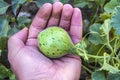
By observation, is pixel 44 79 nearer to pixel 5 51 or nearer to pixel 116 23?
pixel 116 23

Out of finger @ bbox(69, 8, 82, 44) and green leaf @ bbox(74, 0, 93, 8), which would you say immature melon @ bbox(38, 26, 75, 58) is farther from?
green leaf @ bbox(74, 0, 93, 8)

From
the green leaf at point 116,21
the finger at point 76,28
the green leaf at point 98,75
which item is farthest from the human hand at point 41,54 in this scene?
the green leaf at point 116,21

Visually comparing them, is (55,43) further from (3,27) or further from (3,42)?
(3,42)

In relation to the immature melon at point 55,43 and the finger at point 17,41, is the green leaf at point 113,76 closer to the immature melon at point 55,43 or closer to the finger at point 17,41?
the immature melon at point 55,43

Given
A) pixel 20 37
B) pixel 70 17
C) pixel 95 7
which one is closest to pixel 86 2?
pixel 95 7

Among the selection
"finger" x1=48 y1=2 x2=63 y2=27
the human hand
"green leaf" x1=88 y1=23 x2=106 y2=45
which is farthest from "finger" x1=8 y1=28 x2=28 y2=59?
"green leaf" x1=88 y1=23 x2=106 y2=45

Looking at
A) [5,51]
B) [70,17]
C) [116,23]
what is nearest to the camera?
[116,23]
